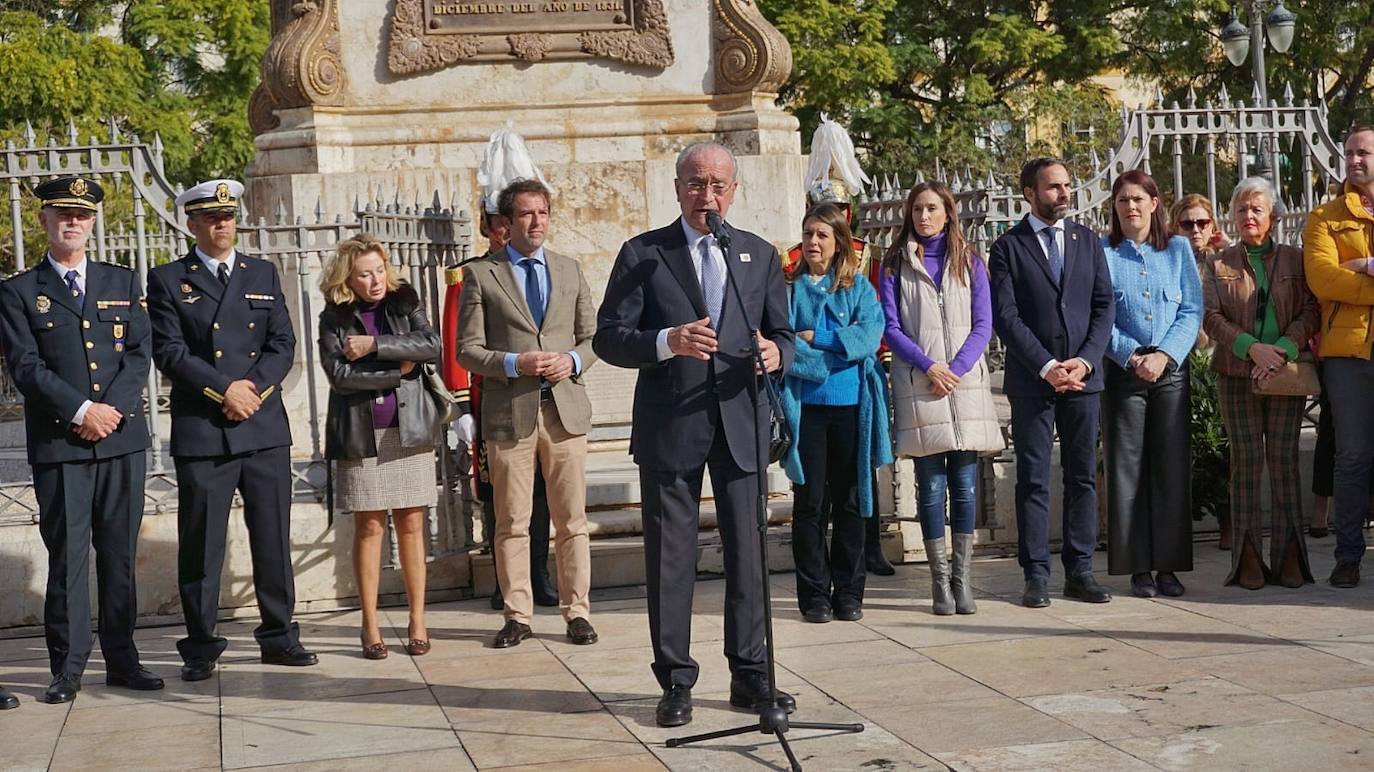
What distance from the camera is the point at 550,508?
26.7 feet

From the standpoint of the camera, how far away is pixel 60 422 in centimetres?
738

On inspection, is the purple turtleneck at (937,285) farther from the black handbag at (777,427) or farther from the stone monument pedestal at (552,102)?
the stone monument pedestal at (552,102)

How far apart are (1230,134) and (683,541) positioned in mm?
5533

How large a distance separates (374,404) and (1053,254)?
10.0 feet

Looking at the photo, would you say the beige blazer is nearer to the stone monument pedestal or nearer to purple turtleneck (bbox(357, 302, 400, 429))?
purple turtleneck (bbox(357, 302, 400, 429))

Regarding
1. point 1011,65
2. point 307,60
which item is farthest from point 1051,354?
point 1011,65

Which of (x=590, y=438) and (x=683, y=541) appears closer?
(x=683, y=541)

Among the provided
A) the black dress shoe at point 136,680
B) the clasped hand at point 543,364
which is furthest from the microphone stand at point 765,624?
the black dress shoe at point 136,680

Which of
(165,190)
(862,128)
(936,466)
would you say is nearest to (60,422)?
(165,190)

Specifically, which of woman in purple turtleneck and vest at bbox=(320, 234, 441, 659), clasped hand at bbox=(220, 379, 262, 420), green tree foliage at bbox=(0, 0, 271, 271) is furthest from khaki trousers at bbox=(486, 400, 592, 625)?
green tree foliage at bbox=(0, 0, 271, 271)

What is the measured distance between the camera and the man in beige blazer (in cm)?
802

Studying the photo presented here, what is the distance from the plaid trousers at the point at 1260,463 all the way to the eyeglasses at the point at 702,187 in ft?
11.5

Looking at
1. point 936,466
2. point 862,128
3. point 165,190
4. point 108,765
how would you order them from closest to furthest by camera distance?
point 108,765, point 936,466, point 165,190, point 862,128

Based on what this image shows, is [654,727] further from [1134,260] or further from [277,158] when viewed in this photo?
[277,158]
